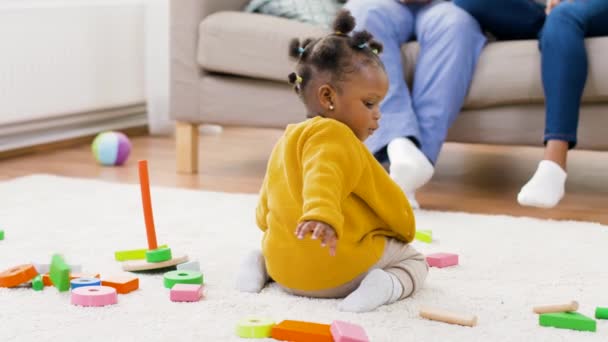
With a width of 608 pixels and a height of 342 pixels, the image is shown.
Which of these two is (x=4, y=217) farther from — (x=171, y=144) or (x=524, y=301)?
(x=171, y=144)

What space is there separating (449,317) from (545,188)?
864 millimetres

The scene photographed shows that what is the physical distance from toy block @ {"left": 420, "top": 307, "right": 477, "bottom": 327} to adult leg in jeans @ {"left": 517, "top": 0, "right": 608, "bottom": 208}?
0.86 m

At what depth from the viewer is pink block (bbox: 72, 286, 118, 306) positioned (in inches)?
50.4

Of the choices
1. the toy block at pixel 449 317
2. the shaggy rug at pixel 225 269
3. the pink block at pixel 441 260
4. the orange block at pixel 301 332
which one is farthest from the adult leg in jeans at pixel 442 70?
the orange block at pixel 301 332

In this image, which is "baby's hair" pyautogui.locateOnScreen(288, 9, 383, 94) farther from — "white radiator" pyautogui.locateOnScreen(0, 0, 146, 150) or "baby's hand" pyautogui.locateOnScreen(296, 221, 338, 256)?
"white radiator" pyautogui.locateOnScreen(0, 0, 146, 150)

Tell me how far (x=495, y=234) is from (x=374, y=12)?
0.69m

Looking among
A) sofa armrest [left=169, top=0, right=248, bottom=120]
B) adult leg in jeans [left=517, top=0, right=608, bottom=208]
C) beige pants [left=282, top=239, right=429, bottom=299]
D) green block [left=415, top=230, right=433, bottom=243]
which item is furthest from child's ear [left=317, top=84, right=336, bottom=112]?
sofa armrest [left=169, top=0, right=248, bottom=120]

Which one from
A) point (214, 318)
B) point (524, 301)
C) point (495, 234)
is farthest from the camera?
point (495, 234)

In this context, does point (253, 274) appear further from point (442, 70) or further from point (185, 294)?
point (442, 70)

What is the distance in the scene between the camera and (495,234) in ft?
6.00

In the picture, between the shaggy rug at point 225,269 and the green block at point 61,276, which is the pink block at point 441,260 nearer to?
the shaggy rug at point 225,269

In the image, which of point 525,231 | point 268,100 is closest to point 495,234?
point 525,231

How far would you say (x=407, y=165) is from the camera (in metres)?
2.02

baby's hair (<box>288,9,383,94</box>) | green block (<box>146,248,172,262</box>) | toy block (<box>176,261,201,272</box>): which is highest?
baby's hair (<box>288,9,383,94</box>)
